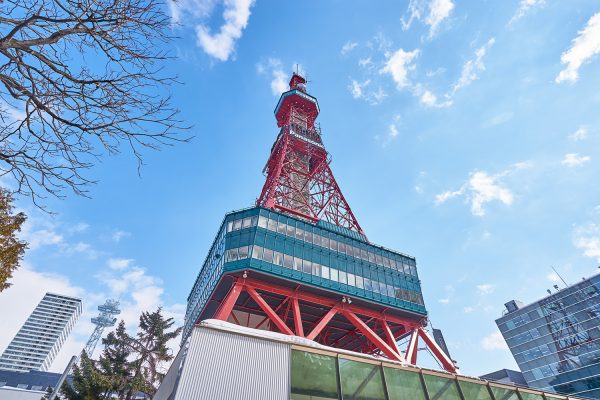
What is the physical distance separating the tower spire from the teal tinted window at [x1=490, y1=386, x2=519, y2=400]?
2266 cm

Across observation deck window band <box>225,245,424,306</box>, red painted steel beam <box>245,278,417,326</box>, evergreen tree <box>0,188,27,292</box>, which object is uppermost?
observation deck window band <box>225,245,424,306</box>

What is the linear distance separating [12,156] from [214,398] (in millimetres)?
8887

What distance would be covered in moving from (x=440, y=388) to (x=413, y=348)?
16.7 meters

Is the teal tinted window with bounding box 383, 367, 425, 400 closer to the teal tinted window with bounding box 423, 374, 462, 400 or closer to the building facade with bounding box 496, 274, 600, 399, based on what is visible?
the teal tinted window with bounding box 423, 374, 462, 400

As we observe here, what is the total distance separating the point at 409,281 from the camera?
110ft

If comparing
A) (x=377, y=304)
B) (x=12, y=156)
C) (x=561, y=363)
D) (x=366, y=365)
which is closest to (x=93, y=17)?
(x=12, y=156)

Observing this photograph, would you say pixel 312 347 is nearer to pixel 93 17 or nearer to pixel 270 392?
pixel 270 392

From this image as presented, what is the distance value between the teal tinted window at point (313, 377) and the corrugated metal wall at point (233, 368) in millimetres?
362

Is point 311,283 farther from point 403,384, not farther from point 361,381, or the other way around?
point 361,381

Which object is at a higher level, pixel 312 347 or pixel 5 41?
pixel 5 41

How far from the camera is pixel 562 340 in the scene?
7206 cm

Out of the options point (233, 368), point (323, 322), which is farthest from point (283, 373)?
point (323, 322)

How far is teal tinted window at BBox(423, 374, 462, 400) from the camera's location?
13508 mm

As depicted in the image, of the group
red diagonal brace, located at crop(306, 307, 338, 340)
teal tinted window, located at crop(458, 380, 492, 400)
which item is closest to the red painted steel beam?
red diagonal brace, located at crop(306, 307, 338, 340)
